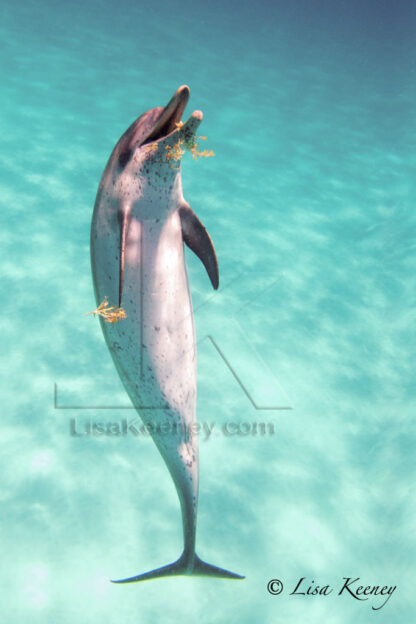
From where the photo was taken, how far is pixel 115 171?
4074 mm

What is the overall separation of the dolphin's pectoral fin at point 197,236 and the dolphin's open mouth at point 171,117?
0.62 meters

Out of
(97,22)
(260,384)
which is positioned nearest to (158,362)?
(260,384)

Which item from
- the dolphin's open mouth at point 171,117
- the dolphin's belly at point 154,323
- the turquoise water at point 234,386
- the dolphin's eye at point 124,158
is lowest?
the turquoise water at point 234,386

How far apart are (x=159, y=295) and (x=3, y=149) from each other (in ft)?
41.6

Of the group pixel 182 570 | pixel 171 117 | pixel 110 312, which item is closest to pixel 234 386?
pixel 182 570

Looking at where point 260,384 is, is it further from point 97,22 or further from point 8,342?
point 97,22

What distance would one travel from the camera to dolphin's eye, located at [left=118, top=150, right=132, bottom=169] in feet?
13.1

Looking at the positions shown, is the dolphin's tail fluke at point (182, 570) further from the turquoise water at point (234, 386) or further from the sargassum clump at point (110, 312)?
the sargassum clump at point (110, 312)

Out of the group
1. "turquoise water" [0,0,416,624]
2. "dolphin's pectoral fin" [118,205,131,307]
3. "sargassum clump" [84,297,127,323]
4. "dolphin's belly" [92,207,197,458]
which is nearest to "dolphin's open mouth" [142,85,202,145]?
"dolphin's pectoral fin" [118,205,131,307]

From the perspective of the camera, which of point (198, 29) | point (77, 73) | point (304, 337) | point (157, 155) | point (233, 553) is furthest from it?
point (198, 29)

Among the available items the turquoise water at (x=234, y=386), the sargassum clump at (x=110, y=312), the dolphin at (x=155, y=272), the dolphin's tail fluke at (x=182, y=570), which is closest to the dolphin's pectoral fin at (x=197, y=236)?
the dolphin at (x=155, y=272)

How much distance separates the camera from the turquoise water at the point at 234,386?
21.2 feet

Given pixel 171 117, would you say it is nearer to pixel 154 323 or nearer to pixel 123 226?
pixel 123 226

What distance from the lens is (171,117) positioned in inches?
143
